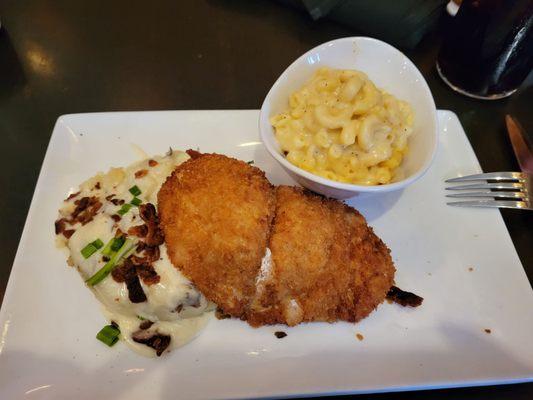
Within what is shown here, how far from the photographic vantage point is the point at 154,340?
159 centimetres

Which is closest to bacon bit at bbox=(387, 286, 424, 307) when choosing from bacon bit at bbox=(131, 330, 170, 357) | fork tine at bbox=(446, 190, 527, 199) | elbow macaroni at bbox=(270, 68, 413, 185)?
elbow macaroni at bbox=(270, 68, 413, 185)

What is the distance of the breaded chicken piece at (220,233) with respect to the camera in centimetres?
157

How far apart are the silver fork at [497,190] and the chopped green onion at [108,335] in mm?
1631

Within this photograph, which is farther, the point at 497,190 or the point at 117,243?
the point at 497,190

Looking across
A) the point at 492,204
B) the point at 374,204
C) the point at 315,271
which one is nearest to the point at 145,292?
the point at 315,271

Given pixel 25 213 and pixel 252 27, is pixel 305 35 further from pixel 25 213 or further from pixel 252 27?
pixel 25 213

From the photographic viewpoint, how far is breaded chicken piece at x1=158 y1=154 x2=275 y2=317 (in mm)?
1570

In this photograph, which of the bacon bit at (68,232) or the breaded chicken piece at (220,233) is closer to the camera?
the breaded chicken piece at (220,233)

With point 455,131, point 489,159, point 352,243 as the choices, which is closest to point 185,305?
point 352,243

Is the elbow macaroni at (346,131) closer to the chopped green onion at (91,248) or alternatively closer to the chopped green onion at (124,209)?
the chopped green onion at (124,209)

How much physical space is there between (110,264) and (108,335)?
0.90 feet

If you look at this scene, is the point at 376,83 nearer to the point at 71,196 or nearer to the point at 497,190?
the point at 497,190

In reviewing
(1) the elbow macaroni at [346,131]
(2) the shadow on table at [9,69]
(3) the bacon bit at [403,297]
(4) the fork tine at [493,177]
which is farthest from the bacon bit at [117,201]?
(4) the fork tine at [493,177]

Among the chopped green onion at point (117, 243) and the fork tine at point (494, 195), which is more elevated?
the chopped green onion at point (117, 243)
